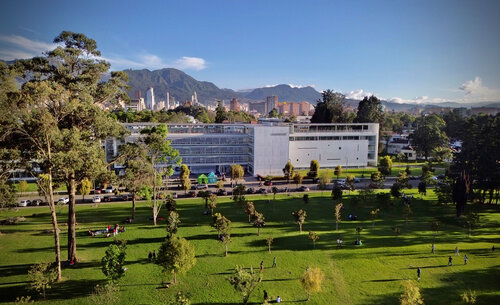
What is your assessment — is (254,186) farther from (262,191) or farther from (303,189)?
(303,189)

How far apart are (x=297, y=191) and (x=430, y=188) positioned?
26.0 meters

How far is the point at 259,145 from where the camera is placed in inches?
2501

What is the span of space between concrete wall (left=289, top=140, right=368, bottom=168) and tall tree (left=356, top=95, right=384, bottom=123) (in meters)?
16.8

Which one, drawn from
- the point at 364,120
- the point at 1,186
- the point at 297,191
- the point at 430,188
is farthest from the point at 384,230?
the point at 364,120

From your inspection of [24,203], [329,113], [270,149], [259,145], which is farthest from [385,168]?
[24,203]

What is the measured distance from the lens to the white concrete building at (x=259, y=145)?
63.0 metres

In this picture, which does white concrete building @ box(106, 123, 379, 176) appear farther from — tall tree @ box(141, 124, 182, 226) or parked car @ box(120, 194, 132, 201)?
tall tree @ box(141, 124, 182, 226)

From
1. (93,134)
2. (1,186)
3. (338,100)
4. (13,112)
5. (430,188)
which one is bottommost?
(430,188)

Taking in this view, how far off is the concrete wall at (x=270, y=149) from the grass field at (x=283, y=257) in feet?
77.5

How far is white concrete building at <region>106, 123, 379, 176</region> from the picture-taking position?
62969 mm

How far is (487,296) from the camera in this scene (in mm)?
21125

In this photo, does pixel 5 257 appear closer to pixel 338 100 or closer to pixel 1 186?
pixel 1 186

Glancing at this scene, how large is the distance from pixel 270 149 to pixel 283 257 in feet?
128

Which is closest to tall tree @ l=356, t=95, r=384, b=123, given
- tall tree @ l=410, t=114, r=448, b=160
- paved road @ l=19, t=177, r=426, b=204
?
tall tree @ l=410, t=114, r=448, b=160
